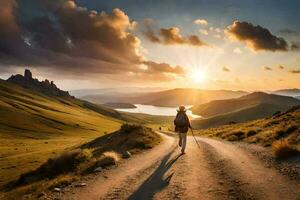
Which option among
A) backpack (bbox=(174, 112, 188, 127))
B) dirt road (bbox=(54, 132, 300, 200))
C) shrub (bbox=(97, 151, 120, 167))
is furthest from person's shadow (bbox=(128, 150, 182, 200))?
A: backpack (bbox=(174, 112, 188, 127))

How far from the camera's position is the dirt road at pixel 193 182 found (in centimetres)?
1329

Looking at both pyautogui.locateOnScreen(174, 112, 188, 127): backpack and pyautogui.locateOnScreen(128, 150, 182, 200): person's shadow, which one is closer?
pyautogui.locateOnScreen(128, 150, 182, 200): person's shadow

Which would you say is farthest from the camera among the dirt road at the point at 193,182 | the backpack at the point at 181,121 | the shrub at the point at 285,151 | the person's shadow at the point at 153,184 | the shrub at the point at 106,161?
the backpack at the point at 181,121

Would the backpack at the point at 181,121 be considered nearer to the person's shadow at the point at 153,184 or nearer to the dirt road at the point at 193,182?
the dirt road at the point at 193,182

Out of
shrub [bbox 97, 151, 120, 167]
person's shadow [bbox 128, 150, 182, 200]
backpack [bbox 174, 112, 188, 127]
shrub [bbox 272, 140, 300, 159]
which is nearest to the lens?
person's shadow [bbox 128, 150, 182, 200]

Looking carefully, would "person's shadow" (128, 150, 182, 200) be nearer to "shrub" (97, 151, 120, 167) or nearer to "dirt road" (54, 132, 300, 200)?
"dirt road" (54, 132, 300, 200)

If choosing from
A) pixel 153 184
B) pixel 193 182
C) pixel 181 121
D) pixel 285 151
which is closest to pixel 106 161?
pixel 181 121

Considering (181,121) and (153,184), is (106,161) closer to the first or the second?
(181,121)

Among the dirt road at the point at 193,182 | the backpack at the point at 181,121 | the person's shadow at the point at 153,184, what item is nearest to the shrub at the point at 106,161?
the dirt road at the point at 193,182

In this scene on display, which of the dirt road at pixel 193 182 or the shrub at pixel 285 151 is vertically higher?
the shrub at pixel 285 151

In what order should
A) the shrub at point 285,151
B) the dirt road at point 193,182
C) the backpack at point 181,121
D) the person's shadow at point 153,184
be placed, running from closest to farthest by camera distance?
the dirt road at point 193,182, the person's shadow at point 153,184, the shrub at point 285,151, the backpack at point 181,121

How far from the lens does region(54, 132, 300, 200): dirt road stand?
523 inches

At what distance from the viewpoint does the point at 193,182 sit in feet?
50.6

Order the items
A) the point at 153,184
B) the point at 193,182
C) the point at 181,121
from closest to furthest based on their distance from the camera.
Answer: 1. the point at 193,182
2. the point at 153,184
3. the point at 181,121
